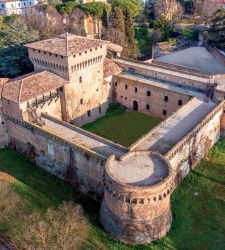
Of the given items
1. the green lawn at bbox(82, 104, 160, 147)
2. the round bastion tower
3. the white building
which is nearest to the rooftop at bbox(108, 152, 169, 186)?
the round bastion tower

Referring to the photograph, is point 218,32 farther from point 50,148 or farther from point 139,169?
point 139,169

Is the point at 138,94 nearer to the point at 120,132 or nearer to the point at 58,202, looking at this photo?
the point at 120,132

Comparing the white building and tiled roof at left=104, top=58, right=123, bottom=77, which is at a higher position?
the white building

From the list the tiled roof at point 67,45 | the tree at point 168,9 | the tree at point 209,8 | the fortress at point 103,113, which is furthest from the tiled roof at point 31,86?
the tree at point 209,8

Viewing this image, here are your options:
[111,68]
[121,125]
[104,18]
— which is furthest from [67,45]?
[104,18]

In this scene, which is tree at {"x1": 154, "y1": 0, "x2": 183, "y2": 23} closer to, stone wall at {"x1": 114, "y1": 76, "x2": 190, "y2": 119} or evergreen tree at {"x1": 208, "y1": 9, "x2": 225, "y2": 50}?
evergreen tree at {"x1": 208, "y1": 9, "x2": 225, "y2": 50}

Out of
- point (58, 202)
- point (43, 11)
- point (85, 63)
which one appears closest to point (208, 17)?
point (43, 11)
